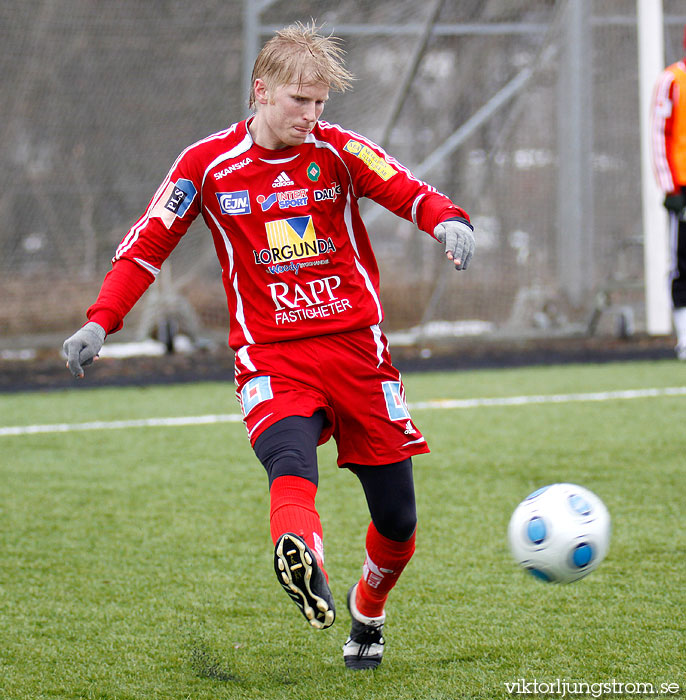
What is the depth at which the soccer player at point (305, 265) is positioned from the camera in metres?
2.73

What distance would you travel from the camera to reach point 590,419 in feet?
23.3

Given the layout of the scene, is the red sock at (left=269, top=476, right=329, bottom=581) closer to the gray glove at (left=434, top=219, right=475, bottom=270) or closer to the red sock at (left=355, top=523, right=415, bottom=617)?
the red sock at (left=355, top=523, right=415, bottom=617)

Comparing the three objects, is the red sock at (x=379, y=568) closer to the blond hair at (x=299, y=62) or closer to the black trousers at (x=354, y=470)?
the black trousers at (x=354, y=470)

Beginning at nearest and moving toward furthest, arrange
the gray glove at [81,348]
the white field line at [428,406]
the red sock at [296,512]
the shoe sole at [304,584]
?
the shoe sole at [304,584]
the red sock at [296,512]
the gray glove at [81,348]
the white field line at [428,406]

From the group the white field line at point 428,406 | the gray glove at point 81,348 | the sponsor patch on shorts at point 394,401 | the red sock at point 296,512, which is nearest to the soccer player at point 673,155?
the white field line at point 428,406

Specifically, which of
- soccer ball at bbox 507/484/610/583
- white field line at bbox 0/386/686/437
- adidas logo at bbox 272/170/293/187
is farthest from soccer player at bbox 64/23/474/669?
white field line at bbox 0/386/686/437

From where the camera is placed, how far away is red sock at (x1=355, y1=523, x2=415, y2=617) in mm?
2988

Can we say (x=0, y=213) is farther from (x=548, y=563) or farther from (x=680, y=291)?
(x=548, y=563)

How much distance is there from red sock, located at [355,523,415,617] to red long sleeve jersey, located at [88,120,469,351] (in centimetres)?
65

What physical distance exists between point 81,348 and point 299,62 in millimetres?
939

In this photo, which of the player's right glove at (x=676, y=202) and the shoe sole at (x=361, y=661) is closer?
the shoe sole at (x=361, y=661)

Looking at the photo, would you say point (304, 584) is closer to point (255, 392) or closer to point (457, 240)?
point (255, 392)

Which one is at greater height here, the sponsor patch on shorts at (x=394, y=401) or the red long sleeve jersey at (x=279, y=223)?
the red long sleeve jersey at (x=279, y=223)

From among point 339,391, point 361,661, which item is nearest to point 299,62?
point 339,391
